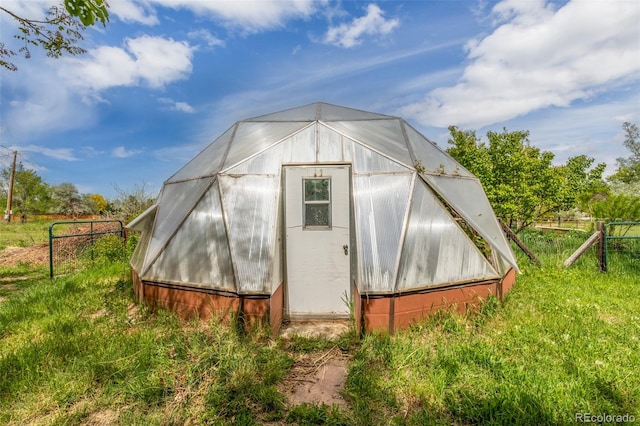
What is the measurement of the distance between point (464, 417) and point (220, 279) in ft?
11.4

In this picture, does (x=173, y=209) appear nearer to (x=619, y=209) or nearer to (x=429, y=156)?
(x=429, y=156)

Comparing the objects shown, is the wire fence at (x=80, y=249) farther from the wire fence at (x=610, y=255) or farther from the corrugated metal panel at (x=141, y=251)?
the wire fence at (x=610, y=255)

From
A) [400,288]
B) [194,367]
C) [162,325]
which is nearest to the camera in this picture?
[194,367]

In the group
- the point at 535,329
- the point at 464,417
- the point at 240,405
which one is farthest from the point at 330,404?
the point at 535,329

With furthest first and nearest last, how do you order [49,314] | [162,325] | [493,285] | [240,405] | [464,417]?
[49,314] < [493,285] < [162,325] < [240,405] < [464,417]

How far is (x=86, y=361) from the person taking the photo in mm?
3617

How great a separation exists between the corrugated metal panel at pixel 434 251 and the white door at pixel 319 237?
103 cm

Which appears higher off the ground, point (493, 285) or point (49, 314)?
point (493, 285)

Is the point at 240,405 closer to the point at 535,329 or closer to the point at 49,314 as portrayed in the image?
the point at 535,329

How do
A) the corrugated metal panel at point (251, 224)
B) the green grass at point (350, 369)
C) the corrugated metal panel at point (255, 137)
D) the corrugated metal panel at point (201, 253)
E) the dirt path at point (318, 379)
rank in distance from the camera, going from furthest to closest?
the corrugated metal panel at point (255, 137) → the corrugated metal panel at point (201, 253) → the corrugated metal panel at point (251, 224) → the dirt path at point (318, 379) → the green grass at point (350, 369)

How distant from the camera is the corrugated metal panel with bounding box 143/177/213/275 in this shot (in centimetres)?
520

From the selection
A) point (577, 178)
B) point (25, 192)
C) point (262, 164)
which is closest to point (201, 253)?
point (262, 164)

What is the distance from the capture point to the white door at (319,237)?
5.07 meters

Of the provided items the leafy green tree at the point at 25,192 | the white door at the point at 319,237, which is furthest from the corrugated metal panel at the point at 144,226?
the leafy green tree at the point at 25,192
